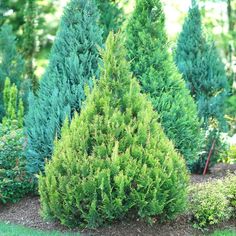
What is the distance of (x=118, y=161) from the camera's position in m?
6.18

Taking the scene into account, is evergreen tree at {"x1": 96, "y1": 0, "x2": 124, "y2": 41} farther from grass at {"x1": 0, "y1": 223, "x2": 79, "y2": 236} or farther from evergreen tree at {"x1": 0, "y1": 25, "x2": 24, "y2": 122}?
grass at {"x1": 0, "y1": 223, "x2": 79, "y2": 236}

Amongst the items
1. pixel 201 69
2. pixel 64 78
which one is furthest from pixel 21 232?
pixel 201 69

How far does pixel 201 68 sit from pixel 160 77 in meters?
3.38

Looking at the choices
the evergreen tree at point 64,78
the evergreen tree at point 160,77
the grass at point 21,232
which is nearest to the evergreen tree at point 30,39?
the evergreen tree at point 160,77

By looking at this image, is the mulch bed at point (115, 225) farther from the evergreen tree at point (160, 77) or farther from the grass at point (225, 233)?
the evergreen tree at point (160, 77)

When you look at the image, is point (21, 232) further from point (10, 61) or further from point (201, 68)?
point (10, 61)

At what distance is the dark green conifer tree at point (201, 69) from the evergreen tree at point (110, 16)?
76.2 inches

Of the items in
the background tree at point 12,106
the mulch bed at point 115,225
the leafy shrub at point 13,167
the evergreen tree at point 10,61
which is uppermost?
the evergreen tree at point 10,61

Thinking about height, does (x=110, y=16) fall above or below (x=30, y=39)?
above

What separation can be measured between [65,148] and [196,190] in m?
2.13

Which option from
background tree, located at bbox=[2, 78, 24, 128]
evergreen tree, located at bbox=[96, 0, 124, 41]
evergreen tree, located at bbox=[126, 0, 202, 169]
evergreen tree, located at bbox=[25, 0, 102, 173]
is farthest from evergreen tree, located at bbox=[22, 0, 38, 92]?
evergreen tree, located at bbox=[25, 0, 102, 173]

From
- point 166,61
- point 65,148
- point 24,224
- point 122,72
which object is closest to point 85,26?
point 166,61

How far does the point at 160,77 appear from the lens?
8.95 metres

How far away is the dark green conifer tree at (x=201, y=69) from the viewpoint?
12.0 metres
